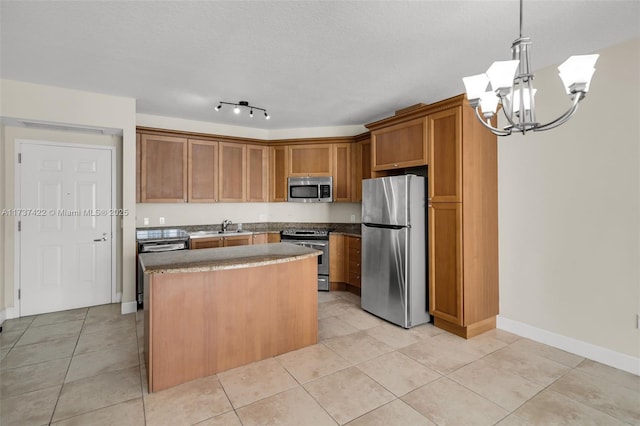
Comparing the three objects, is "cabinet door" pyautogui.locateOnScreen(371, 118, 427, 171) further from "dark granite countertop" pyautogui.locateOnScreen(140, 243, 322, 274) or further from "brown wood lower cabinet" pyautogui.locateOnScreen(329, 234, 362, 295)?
"dark granite countertop" pyautogui.locateOnScreen(140, 243, 322, 274)

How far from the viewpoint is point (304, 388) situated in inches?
91.7

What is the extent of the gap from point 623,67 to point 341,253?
3.72 m

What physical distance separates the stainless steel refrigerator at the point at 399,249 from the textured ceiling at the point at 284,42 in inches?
47.0

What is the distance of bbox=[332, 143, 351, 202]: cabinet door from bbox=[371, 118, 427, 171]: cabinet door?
39.2 inches

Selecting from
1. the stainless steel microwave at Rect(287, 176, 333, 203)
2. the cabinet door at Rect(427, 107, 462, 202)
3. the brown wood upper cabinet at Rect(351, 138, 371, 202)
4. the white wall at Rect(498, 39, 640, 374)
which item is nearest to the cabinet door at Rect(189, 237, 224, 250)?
the stainless steel microwave at Rect(287, 176, 333, 203)

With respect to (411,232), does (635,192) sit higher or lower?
higher

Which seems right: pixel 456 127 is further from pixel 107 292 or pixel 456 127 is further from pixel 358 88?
pixel 107 292

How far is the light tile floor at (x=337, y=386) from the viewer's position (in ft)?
6.64

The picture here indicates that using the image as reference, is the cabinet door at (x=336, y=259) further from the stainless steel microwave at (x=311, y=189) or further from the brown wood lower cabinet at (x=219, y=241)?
the brown wood lower cabinet at (x=219, y=241)

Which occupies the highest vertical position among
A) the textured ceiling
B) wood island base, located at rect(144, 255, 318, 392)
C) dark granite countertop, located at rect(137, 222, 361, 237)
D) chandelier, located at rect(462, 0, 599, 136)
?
the textured ceiling

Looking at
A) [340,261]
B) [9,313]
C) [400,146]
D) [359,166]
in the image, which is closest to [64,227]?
[9,313]

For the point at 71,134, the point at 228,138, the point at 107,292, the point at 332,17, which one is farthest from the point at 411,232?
the point at 71,134

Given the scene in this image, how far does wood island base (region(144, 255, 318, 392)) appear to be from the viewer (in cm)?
231

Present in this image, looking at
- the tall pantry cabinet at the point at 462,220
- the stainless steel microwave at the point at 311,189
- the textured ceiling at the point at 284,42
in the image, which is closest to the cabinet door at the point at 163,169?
the textured ceiling at the point at 284,42
